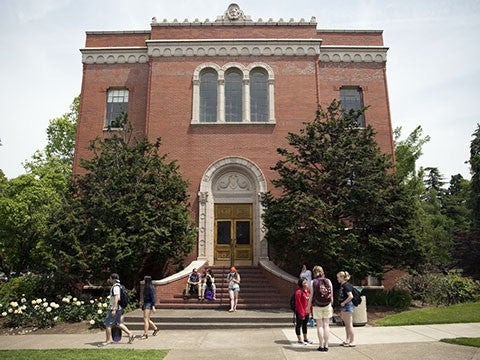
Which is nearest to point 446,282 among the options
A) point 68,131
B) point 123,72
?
point 123,72

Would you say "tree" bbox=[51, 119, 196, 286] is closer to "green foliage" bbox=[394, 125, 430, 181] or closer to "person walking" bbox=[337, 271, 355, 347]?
"person walking" bbox=[337, 271, 355, 347]

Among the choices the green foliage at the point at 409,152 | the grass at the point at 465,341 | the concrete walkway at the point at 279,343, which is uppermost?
the green foliage at the point at 409,152

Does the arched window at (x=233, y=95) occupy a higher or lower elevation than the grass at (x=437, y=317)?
higher

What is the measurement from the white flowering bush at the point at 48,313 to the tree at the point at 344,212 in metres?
6.81

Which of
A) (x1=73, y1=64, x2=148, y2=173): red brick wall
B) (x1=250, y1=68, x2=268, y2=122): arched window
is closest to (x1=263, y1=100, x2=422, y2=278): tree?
(x1=250, y1=68, x2=268, y2=122): arched window

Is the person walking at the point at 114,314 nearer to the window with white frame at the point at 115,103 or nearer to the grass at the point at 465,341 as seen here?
the grass at the point at 465,341

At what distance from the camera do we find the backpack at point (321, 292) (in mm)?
8469

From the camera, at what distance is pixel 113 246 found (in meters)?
13.9

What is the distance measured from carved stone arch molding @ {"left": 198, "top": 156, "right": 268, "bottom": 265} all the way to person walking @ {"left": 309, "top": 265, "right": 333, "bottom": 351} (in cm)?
925

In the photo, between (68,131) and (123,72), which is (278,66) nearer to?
(123,72)

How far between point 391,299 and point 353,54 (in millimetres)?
13337

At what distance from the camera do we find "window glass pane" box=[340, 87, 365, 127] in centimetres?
2089

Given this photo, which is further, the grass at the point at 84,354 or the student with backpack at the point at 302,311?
the student with backpack at the point at 302,311

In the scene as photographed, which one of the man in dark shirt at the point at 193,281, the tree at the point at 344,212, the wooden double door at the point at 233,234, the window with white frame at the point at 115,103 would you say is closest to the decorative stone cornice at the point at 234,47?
the window with white frame at the point at 115,103
